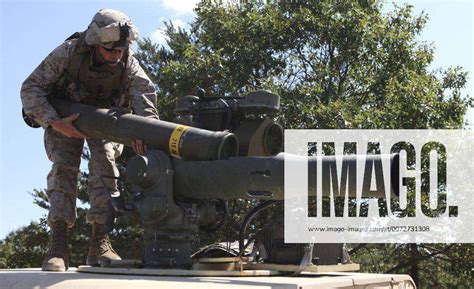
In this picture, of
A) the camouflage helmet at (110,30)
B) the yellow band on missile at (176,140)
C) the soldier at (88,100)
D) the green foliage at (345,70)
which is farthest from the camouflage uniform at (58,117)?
the green foliage at (345,70)

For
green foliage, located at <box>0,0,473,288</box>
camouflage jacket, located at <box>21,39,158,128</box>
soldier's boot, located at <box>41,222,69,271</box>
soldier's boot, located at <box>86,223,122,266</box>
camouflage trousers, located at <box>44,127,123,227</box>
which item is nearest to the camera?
soldier's boot, located at <box>41,222,69,271</box>

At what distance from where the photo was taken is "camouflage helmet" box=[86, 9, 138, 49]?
6586 mm

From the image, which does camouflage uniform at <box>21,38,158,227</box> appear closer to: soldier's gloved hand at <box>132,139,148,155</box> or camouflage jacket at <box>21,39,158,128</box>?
camouflage jacket at <box>21,39,158,128</box>

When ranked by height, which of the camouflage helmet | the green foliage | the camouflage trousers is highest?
the green foliage

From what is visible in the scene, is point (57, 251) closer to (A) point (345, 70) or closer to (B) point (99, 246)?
(B) point (99, 246)

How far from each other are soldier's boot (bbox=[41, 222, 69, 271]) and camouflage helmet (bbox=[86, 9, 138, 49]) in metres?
1.63

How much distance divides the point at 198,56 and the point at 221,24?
1.09 metres

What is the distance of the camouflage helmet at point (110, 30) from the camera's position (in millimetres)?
6586

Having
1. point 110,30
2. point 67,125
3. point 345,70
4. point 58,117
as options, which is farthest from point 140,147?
point 345,70

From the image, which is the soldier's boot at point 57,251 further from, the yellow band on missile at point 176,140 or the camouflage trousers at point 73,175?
the yellow band on missile at point 176,140

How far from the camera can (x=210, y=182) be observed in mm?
5902

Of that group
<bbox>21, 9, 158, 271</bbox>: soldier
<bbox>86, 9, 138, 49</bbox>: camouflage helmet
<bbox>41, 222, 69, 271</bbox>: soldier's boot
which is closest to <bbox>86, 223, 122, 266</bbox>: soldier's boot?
<bbox>21, 9, 158, 271</bbox>: soldier

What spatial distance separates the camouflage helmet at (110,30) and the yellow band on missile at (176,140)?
1.07 metres

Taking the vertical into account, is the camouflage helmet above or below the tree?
below
